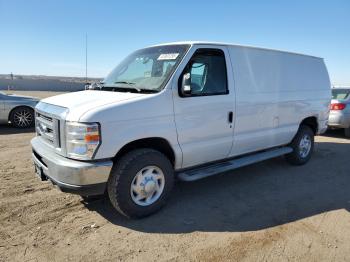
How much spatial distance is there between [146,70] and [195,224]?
2214mm

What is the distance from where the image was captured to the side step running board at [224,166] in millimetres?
4321

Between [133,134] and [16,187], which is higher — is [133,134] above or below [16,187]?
above

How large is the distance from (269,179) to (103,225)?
3.16m

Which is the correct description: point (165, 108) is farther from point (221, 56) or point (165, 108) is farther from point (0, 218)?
point (0, 218)

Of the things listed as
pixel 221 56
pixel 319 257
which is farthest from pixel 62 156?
pixel 319 257

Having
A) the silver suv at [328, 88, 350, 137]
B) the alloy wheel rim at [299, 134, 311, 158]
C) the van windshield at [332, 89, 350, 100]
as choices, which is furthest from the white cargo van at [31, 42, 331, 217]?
the van windshield at [332, 89, 350, 100]

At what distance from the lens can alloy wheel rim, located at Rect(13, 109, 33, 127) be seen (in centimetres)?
971

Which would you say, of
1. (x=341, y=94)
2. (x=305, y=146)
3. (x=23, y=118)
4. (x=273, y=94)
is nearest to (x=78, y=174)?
(x=273, y=94)

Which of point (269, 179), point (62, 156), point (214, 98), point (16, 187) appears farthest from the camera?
point (269, 179)

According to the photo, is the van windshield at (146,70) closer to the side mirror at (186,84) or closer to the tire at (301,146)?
the side mirror at (186,84)

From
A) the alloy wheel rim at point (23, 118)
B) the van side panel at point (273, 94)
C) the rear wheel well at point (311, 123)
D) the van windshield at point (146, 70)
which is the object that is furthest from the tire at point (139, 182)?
the alloy wheel rim at point (23, 118)

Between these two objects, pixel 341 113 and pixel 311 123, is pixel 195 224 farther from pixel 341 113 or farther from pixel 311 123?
pixel 341 113

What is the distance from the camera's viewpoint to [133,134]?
3.67m

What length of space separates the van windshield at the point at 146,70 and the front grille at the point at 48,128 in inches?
38.5
